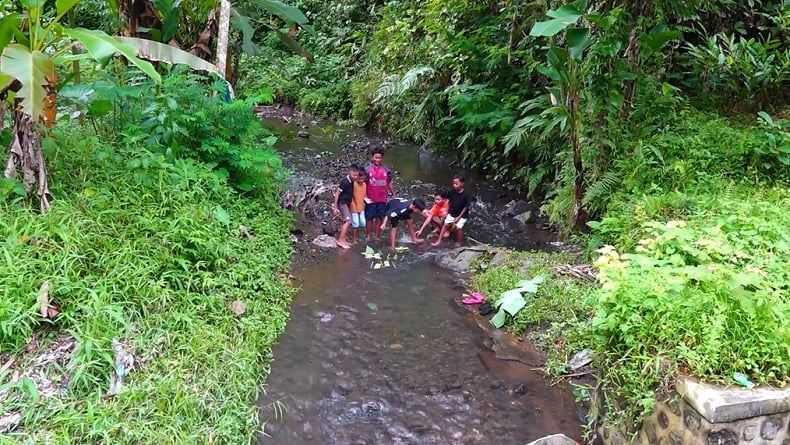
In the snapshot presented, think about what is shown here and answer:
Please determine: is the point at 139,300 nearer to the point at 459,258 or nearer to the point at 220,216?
the point at 220,216

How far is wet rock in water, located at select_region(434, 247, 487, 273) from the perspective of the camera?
6.79 metres

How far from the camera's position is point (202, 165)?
20.4ft

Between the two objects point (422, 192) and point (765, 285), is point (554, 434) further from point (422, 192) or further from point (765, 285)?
point (422, 192)

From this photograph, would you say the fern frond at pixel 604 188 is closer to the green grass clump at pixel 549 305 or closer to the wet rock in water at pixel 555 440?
the green grass clump at pixel 549 305

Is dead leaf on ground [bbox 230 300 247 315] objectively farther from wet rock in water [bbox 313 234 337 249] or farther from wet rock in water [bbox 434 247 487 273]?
wet rock in water [bbox 434 247 487 273]

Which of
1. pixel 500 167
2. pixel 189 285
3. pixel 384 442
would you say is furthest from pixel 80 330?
pixel 500 167

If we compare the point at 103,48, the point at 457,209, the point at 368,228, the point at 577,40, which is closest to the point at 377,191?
the point at 368,228

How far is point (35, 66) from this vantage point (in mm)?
3848

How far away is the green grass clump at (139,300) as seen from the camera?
338 cm

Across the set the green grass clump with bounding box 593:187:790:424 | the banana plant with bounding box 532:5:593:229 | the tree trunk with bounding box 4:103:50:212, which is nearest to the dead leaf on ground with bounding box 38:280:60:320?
the tree trunk with bounding box 4:103:50:212

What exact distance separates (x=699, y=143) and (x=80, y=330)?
6.51 metres

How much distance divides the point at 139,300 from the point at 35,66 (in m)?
1.85

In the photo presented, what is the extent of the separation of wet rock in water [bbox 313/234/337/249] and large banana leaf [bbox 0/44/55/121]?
12.6 ft

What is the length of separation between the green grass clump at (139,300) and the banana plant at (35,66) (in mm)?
353
